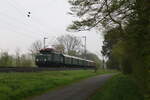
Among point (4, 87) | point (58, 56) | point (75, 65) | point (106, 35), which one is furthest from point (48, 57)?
point (4, 87)

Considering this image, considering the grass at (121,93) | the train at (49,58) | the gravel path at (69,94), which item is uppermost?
the train at (49,58)

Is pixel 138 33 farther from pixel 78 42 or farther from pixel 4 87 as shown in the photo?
pixel 78 42

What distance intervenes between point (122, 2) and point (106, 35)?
5870 millimetres

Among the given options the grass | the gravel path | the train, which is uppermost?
the train

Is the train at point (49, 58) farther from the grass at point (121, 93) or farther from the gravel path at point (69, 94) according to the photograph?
the grass at point (121, 93)

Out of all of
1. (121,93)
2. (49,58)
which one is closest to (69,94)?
(121,93)

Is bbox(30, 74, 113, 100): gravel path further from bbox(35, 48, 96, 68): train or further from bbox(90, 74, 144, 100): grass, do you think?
bbox(35, 48, 96, 68): train

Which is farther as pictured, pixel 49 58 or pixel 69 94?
pixel 49 58

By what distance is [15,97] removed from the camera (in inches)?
592

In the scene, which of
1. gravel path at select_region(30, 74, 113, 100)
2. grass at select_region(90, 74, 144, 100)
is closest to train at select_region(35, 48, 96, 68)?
gravel path at select_region(30, 74, 113, 100)

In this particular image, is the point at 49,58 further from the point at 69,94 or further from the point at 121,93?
the point at 121,93

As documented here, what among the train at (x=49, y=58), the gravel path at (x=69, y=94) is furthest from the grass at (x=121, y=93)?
the train at (x=49, y=58)

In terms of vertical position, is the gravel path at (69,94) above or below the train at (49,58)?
below

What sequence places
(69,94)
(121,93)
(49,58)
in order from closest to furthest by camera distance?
(121,93) < (69,94) < (49,58)
